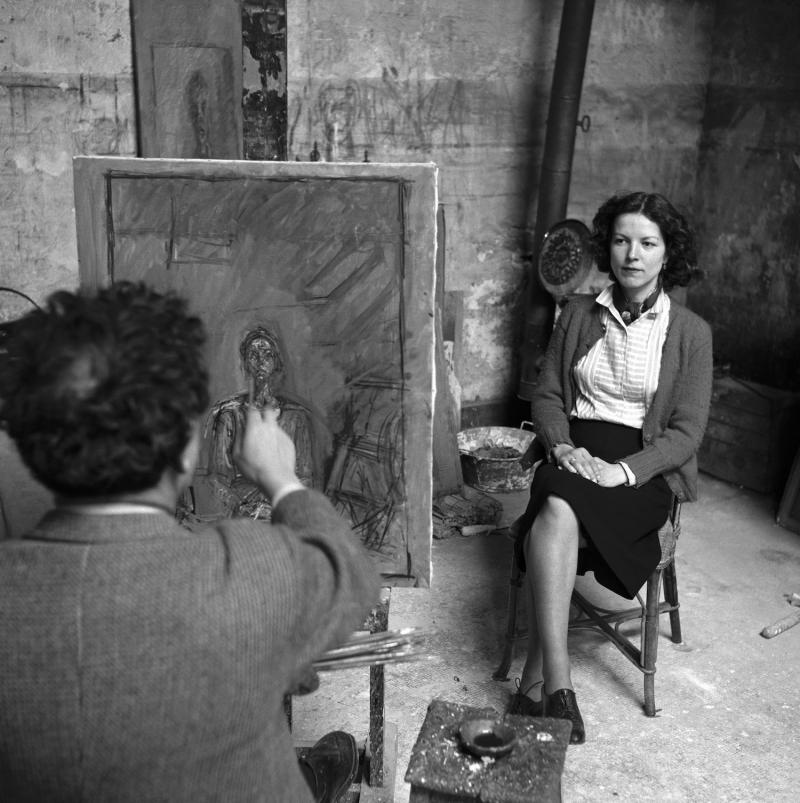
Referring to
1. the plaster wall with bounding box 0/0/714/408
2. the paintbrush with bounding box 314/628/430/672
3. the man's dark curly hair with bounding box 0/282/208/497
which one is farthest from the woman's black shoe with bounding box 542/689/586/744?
the plaster wall with bounding box 0/0/714/408

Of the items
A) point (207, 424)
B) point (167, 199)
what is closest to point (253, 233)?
point (167, 199)

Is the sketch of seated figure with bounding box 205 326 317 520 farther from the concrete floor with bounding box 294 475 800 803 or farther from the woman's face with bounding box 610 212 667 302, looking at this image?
the woman's face with bounding box 610 212 667 302

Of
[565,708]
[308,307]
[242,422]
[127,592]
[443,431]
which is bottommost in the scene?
[565,708]

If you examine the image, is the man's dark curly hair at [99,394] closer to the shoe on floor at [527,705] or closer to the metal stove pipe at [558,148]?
the shoe on floor at [527,705]

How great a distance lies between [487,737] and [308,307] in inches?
44.4

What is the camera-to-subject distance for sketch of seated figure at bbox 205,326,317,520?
254 cm

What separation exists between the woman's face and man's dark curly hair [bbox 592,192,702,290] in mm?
22

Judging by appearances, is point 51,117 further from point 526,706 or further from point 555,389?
point 526,706

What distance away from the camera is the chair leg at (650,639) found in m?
3.10

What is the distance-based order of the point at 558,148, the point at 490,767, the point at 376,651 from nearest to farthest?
the point at 376,651 → the point at 490,767 → the point at 558,148

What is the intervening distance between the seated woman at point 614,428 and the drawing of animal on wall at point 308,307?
611 millimetres

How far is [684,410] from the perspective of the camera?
124 inches

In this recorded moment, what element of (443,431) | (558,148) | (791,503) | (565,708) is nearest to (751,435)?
(791,503)

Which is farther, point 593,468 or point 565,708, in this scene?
point 593,468
